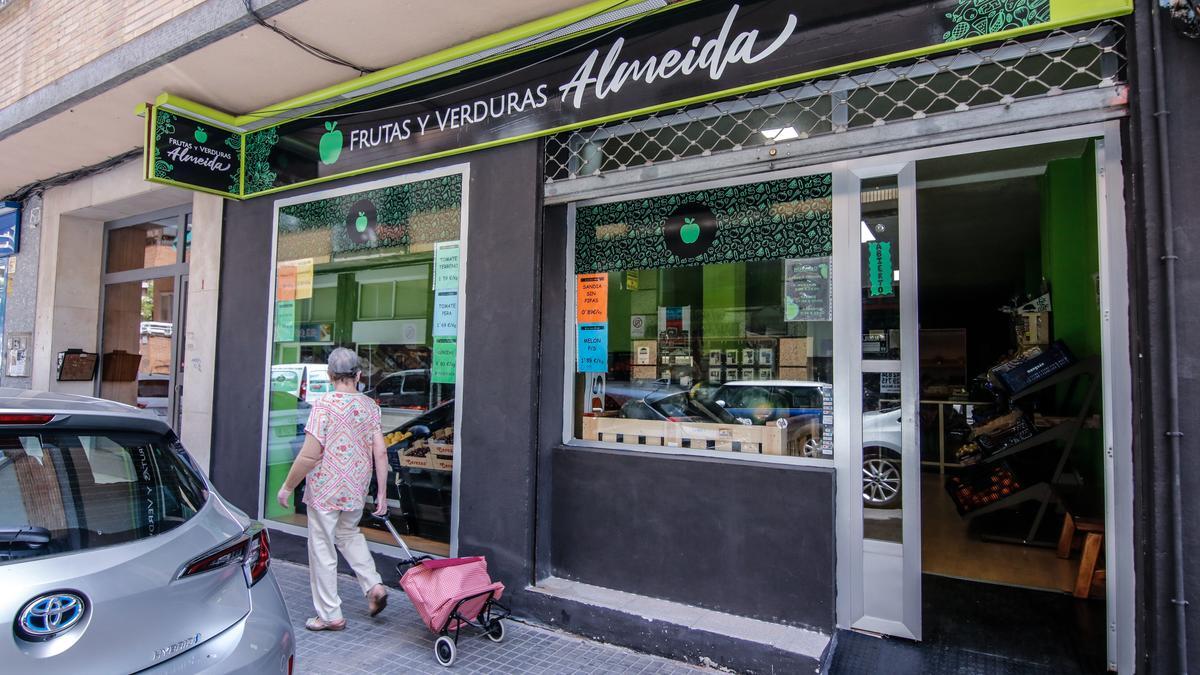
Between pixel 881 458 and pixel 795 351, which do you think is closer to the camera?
pixel 881 458

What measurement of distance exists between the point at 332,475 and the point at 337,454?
0.44 feet

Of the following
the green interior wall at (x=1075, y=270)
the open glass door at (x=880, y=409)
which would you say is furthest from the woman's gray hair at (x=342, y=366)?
the green interior wall at (x=1075, y=270)

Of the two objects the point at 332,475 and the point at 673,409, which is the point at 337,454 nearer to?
the point at 332,475

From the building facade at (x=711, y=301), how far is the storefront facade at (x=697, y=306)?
23mm

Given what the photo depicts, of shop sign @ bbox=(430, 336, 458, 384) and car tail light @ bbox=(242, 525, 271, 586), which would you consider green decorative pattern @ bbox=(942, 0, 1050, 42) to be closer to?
shop sign @ bbox=(430, 336, 458, 384)

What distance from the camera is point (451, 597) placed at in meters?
3.85

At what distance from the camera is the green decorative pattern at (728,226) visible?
163 inches

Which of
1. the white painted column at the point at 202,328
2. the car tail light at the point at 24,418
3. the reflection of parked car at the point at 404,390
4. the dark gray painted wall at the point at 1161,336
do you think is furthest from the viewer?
the white painted column at the point at 202,328

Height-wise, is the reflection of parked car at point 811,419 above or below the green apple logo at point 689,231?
below

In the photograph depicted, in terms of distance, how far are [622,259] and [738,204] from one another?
0.90m

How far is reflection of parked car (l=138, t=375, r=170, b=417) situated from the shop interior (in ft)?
27.8

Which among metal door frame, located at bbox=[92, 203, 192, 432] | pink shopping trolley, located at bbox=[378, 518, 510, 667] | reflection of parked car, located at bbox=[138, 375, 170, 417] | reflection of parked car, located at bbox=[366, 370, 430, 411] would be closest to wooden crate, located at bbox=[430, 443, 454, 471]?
reflection of parked car, located at bbox=[366, 370, 430, 411]

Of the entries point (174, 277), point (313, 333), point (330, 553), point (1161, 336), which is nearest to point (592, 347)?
point (330, 553)

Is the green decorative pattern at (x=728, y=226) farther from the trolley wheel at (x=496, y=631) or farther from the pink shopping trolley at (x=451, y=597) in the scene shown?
the trolley wheel at (x=496, y=631)
